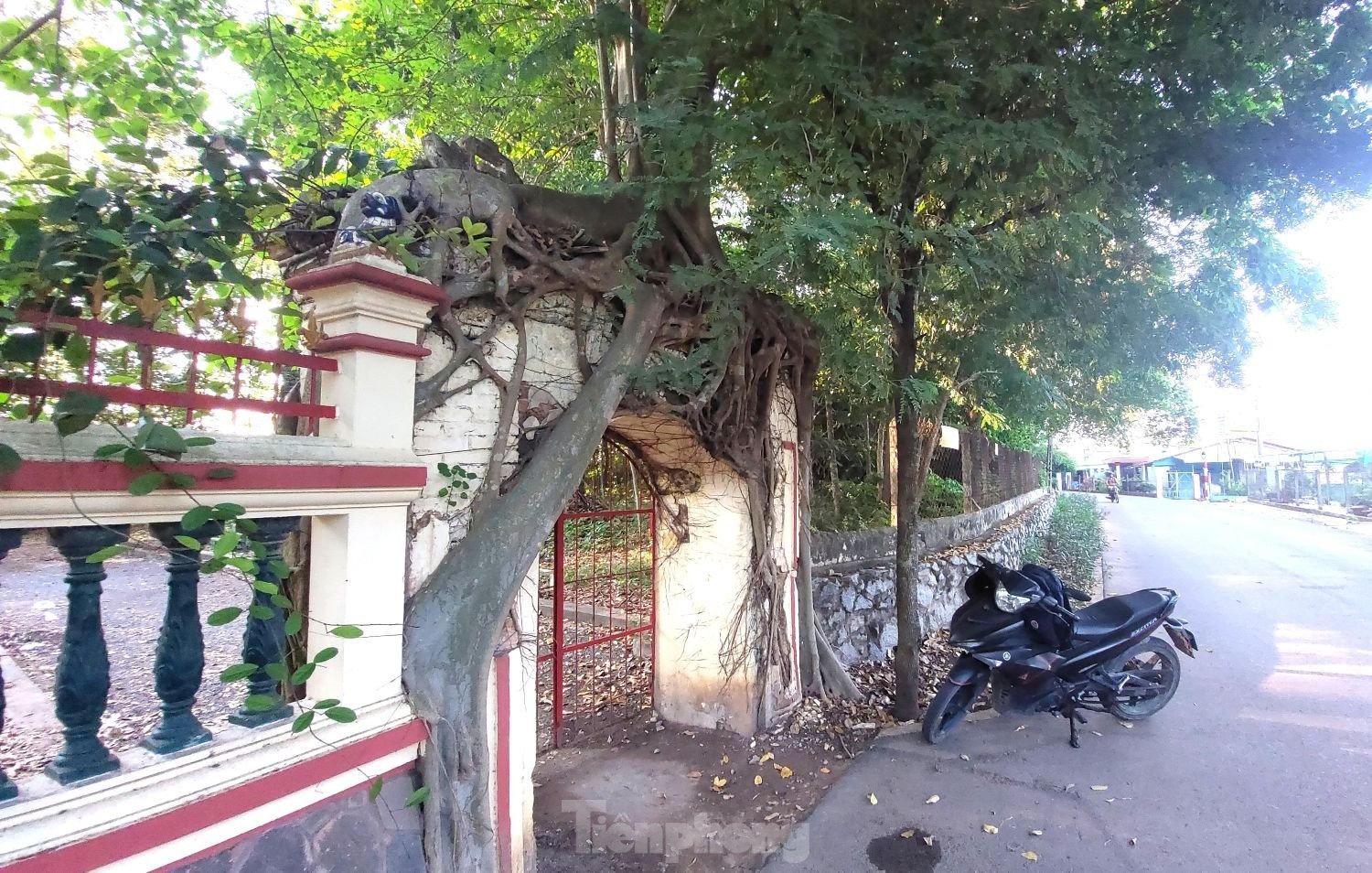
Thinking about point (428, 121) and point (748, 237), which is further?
point (428, 121)

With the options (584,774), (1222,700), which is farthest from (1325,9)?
(584,774)

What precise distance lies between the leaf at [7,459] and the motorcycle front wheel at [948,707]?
4934 millimetres

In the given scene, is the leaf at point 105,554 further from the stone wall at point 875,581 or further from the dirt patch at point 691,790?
the stone wall at point 875,581

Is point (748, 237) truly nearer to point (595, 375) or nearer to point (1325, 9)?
point (595, 375)

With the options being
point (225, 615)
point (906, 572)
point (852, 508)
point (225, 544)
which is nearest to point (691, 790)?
point (906, 572)

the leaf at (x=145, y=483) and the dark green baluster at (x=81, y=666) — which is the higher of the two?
the leaf at (x=145, y=483)

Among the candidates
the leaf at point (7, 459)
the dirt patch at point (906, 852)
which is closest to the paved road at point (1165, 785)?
the dirt patch at point (906, 852)

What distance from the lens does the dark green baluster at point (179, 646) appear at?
175cm

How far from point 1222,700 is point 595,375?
5.76 meters

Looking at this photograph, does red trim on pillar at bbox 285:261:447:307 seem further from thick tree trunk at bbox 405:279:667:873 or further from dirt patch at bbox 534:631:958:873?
dirt patch at bbox 534:631:958:873

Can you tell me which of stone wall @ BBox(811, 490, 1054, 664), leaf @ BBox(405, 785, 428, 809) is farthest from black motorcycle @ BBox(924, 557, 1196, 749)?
leaf @ BBox(405, 785, 428, 809)

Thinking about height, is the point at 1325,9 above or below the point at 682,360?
above

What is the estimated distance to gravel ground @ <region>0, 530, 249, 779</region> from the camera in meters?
Result: 3.77

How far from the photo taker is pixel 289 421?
247 centimetres
